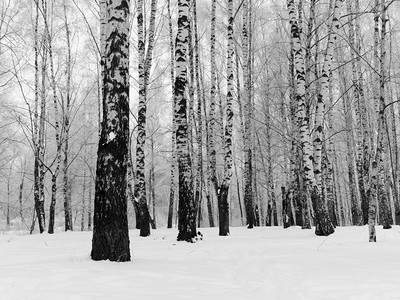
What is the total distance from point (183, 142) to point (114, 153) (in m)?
3.77

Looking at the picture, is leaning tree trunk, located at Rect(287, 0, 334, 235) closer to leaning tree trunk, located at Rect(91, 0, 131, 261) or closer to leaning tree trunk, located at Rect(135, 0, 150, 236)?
leaning tree trunk, located at Rect(135, 0, 150, 236)

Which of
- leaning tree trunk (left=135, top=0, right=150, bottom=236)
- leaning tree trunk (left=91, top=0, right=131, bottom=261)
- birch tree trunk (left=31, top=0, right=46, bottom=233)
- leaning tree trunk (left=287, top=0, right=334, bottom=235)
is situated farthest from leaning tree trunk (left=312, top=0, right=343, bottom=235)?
birch tree trunk (left=31, top=0, right=46, bottom=233)

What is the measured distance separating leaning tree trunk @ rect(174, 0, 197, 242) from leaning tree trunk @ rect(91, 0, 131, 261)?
342 centimetres

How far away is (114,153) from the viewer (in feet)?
15.7

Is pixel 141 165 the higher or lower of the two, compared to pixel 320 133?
lower

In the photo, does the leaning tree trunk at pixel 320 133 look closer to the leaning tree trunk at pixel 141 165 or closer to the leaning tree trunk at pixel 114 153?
the leaning tree trunk at pixel 141 165

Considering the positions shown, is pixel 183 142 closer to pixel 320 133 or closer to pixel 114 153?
pixel 114 153

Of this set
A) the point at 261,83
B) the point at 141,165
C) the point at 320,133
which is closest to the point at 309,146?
the point at 320,133

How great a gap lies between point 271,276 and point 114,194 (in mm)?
2394

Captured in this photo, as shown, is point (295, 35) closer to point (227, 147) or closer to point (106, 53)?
point (227, 147)

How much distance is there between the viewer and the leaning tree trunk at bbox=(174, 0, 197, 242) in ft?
27.3

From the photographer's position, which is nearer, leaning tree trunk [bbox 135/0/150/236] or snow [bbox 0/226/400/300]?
snow [bbox 0/226/400/300]

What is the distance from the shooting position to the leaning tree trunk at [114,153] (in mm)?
4676

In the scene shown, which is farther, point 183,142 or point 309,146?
point 309,146
